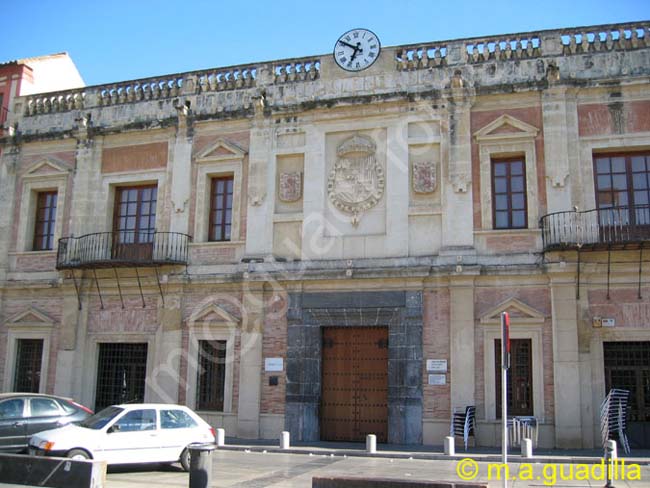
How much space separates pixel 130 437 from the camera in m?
12.8

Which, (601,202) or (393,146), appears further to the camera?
(393,146)

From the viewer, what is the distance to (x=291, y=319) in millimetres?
18969

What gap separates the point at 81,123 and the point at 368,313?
1098 centimetres

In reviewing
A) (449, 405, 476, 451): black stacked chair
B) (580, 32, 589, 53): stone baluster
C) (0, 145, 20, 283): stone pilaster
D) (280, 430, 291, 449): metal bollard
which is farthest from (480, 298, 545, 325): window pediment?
(0, 145, 20, 283): stone pilaster

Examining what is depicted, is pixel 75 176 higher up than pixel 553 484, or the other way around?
pixel 75 176

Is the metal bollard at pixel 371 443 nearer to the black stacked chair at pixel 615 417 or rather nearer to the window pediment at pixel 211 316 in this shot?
the black stacked chair at pixel 615 417

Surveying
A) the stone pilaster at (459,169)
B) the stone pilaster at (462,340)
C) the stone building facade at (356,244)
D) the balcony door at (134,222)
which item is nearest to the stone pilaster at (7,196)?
the stone building facade at (356,244)

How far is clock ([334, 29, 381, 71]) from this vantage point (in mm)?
19766

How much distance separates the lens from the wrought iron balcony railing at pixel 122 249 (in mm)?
20087

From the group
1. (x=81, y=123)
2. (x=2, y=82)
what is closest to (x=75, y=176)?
(x=81, y=123)

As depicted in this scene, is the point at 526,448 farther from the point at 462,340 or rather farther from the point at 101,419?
the point at 101,419

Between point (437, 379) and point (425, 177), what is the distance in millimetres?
5229

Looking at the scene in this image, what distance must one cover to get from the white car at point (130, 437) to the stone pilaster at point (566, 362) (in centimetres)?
818

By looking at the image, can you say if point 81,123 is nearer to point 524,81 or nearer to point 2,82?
point 2,82
